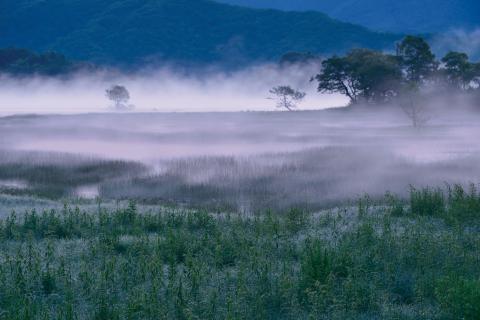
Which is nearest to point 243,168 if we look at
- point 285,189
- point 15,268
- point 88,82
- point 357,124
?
point 285,189

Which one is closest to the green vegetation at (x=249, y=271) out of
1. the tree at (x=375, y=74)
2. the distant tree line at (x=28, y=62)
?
the tree at (x=375, y=74)

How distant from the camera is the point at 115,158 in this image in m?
35.4

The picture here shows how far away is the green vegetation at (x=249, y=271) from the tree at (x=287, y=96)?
88.2 meters

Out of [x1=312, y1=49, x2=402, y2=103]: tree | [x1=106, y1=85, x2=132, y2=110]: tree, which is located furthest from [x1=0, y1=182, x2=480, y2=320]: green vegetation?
[x1=106, y1=85, x2=132, y2=110]: tree

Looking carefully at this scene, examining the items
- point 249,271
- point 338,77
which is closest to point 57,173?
point 249,271

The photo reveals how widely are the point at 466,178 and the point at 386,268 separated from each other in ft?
52.9

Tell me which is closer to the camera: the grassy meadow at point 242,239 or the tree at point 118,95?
the grassy meadow at point 242,239

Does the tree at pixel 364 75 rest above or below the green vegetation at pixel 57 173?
above

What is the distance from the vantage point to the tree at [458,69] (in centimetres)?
7106

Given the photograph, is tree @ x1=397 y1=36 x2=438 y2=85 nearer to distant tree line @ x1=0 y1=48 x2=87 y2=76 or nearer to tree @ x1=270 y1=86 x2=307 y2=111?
tree @ x1=270 y1=86 x2=307 y2=111

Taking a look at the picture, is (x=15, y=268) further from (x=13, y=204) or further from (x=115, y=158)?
(x=115, y=158)

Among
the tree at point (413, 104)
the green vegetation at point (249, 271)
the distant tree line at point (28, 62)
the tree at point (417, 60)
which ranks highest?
the distant tree line at point (28, 62)

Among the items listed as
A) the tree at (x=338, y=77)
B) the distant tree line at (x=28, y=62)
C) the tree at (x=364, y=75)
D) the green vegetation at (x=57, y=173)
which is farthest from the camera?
the distant tree line at (x=28, y=62)

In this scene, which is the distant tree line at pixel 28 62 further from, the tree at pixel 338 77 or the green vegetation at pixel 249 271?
the green vegetation at pixel 249 271
